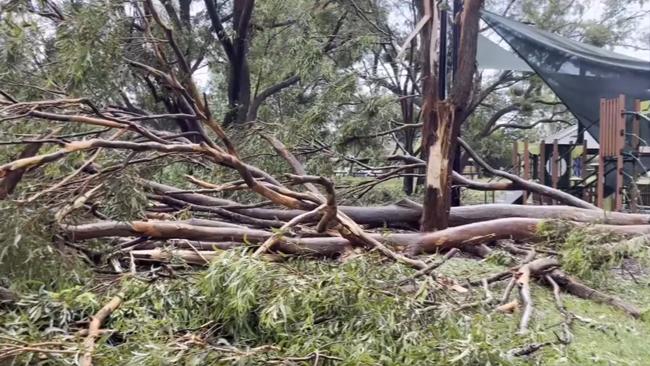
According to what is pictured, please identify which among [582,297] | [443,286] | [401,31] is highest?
[401,31]

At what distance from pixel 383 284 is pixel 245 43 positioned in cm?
579

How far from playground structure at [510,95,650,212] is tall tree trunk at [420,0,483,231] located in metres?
2.05

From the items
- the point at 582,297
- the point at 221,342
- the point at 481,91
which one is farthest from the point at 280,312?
the point at 481,91

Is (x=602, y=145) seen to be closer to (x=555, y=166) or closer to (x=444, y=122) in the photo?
(x=555, y=166)

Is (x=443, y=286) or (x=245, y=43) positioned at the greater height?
(x=245, y=43)

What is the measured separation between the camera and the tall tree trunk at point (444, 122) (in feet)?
12.6

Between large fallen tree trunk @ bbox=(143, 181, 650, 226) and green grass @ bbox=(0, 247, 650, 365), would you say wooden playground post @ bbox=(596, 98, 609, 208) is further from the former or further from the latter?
green grass @ bbox=(0, 247, 650, 365)

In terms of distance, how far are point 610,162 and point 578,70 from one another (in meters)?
1.15

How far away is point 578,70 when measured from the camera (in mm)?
6672

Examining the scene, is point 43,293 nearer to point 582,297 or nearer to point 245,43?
point 582,297

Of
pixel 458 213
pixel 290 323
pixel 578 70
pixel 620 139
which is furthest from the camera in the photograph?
pixel 578 70

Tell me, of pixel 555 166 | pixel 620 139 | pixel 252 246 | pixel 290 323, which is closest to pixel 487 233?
pixel 252 246

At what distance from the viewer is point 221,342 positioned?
77.3 inches

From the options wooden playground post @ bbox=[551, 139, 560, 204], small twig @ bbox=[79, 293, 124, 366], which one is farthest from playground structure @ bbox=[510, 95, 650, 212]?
small twig @ bbox=[79, 293, 124, 366]
